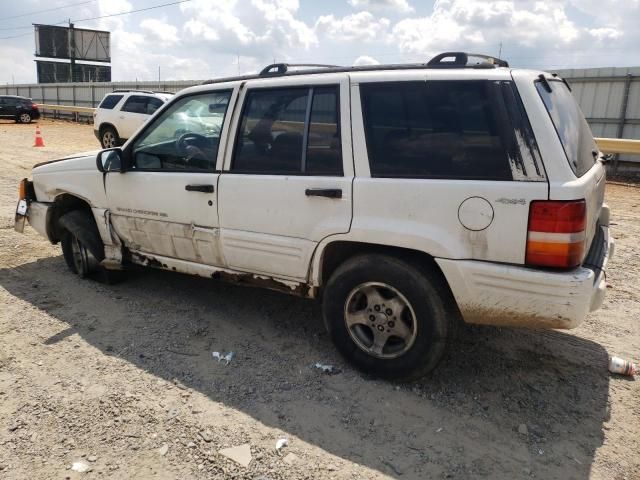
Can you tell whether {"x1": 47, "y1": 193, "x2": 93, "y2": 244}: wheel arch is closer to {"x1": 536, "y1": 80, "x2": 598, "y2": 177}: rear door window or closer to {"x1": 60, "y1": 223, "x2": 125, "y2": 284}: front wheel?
{"x1": 60, "y1": 223, "x2": 125, "y2": 284}: front wheel

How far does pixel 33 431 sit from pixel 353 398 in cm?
184

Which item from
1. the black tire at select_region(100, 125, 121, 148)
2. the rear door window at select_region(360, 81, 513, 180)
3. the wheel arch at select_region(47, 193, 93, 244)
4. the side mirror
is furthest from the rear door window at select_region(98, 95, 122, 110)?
the rear door window at select_region(360, 81, 513, 180)

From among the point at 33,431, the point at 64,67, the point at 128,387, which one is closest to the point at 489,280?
the point at 128,387

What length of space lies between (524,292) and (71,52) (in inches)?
2047

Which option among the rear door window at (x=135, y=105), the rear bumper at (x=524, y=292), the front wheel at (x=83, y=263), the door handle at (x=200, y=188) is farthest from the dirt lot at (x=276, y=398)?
the rear door window at (x=135, y=105)

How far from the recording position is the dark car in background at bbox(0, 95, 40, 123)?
27234mm

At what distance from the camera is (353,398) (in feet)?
10.4

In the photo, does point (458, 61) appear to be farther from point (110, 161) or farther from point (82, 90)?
point (82, 90)

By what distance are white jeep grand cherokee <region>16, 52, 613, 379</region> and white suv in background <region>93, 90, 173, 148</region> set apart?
12.9 metres

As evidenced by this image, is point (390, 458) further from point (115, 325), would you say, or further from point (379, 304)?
point (115, 325)

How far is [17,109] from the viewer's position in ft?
90.3

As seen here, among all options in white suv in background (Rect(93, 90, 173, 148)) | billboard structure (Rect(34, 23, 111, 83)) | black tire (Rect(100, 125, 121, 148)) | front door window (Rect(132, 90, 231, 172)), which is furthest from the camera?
billboard structure (Rect(34, 23, 111, 83))

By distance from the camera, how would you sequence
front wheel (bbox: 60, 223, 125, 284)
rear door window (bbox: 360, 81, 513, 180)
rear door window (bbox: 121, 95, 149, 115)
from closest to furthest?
rear door window (bbox: 360, 81, 513, 180) < front wheel (bbox: 60, 223, 125, 284) < rear door window (bbox: 121, 95, 149, 115)

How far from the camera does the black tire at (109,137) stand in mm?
16500
